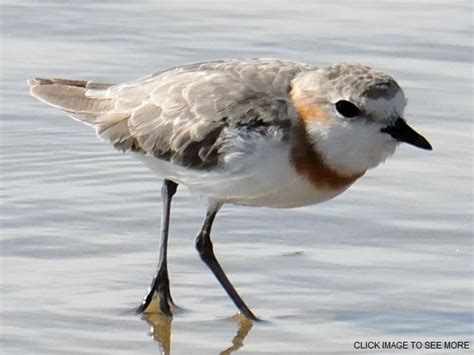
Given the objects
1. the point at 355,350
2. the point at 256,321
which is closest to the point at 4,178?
the point at 256,321

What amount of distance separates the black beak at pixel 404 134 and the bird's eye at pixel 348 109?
0.13 m

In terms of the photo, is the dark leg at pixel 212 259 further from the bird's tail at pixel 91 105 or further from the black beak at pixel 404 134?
the black beak at pixel 404 134

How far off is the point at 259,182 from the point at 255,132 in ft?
0.69

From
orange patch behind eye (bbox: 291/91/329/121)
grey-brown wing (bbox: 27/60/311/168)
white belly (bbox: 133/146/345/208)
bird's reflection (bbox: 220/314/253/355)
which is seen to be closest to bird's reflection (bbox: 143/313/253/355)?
bird's reflection (bbox: 220/314/253/355)

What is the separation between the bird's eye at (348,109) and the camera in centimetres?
638

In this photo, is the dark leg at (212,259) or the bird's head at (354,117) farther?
the dark leg at (212,259)

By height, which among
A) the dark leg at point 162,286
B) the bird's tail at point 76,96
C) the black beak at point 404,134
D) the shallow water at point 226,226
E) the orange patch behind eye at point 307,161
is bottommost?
the shallow water at point 226,226

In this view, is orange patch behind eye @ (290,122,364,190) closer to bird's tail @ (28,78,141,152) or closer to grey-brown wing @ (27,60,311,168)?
grey-brown wing @ (27,60,311,168)

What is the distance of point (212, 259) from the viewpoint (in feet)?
22.8

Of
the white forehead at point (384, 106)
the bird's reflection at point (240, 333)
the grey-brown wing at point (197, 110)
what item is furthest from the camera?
the grey-brown wing at point (197, 110)

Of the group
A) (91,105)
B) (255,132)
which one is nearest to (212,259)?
(255,132)

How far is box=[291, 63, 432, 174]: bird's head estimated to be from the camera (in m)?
6.36

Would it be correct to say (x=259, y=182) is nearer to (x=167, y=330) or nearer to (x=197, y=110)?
(x=197, y=110)

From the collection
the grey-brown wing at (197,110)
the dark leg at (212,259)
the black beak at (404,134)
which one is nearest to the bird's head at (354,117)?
the black beak at (404,134)
